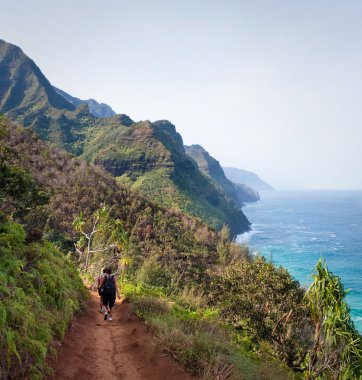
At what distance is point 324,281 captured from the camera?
10.9 meters

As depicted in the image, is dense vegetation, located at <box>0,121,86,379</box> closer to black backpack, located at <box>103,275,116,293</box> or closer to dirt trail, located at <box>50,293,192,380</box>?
dirt trail, located at <box>50,293,192,380</box>

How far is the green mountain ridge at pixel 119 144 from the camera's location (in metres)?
112

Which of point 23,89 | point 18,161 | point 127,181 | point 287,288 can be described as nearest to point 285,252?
point 127,181

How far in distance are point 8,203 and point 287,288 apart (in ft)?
43.0

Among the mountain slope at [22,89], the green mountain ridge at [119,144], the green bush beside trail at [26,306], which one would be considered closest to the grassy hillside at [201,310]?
the green bush beside trail at [26,306]

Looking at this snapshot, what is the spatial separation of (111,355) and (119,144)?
132 meters

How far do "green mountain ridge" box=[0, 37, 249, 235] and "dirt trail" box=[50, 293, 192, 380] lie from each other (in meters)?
82.5

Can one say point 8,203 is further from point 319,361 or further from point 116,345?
point 319,361

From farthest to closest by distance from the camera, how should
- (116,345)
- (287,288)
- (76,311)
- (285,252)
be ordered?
1. (285,252)
2. (287,288)
3. (76,311)
4. (116,345)

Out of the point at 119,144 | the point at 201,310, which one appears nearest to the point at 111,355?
the point at 201,310

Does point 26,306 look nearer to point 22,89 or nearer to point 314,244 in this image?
point 314,244

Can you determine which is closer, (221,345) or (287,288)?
(221,345)

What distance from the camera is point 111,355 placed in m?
7.98

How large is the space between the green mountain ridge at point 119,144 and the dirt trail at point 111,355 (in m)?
82.5
